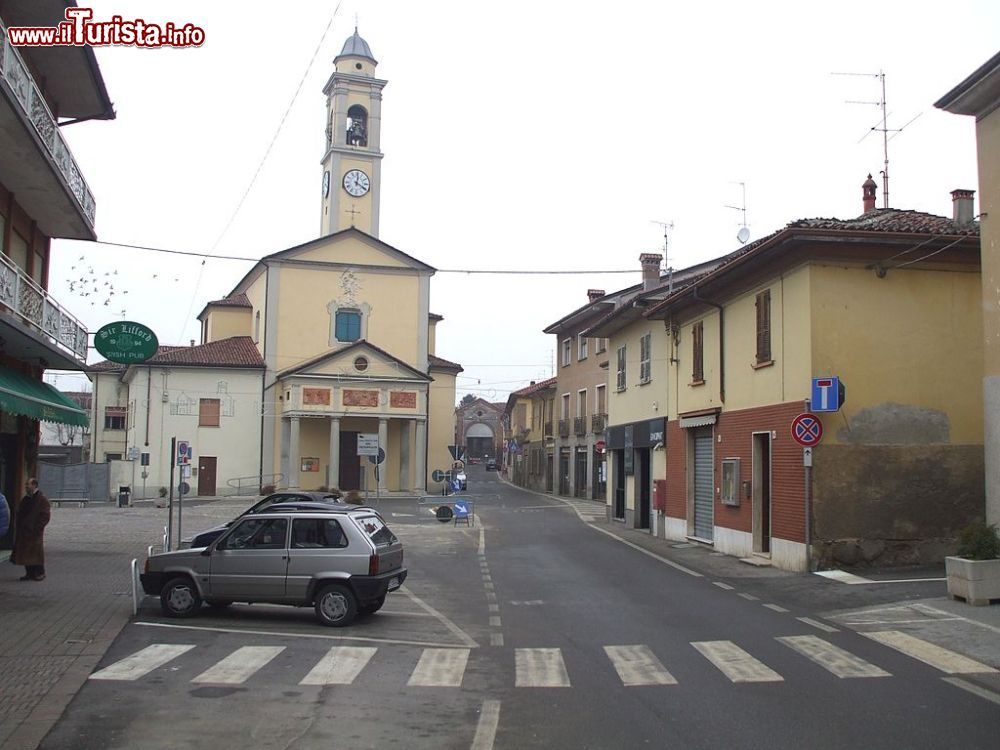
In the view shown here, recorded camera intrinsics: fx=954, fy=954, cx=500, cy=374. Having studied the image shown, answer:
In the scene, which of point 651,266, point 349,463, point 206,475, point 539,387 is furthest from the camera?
point 539,387

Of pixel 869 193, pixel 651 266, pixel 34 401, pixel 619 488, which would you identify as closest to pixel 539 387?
pixel 651 266

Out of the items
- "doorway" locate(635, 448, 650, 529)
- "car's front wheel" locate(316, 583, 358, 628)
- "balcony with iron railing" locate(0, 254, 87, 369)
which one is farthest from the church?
"car's front wheel" locate(316, 583, 358, 628)

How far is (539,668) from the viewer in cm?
969

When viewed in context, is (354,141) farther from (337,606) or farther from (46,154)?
(337,606)

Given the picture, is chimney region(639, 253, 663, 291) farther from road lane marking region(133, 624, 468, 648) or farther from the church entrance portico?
road lane marking region(133, 624, 468, 648)

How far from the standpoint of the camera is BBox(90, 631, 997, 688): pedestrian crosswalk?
9117mm

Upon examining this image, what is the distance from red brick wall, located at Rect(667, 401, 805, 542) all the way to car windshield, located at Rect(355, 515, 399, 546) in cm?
810

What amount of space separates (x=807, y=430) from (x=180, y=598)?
1059 centimetres

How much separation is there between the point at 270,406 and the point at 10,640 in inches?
1632

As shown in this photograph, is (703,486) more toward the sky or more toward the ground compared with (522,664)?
more toward the sky

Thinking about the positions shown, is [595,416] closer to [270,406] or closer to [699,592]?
[270,406]

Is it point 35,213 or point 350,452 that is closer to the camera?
point 35,213

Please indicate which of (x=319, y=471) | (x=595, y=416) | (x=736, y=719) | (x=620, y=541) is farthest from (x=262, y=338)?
(x=736, y=719)

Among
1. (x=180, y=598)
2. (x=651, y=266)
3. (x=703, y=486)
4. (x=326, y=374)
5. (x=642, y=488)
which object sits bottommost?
(x=180, y=598)
